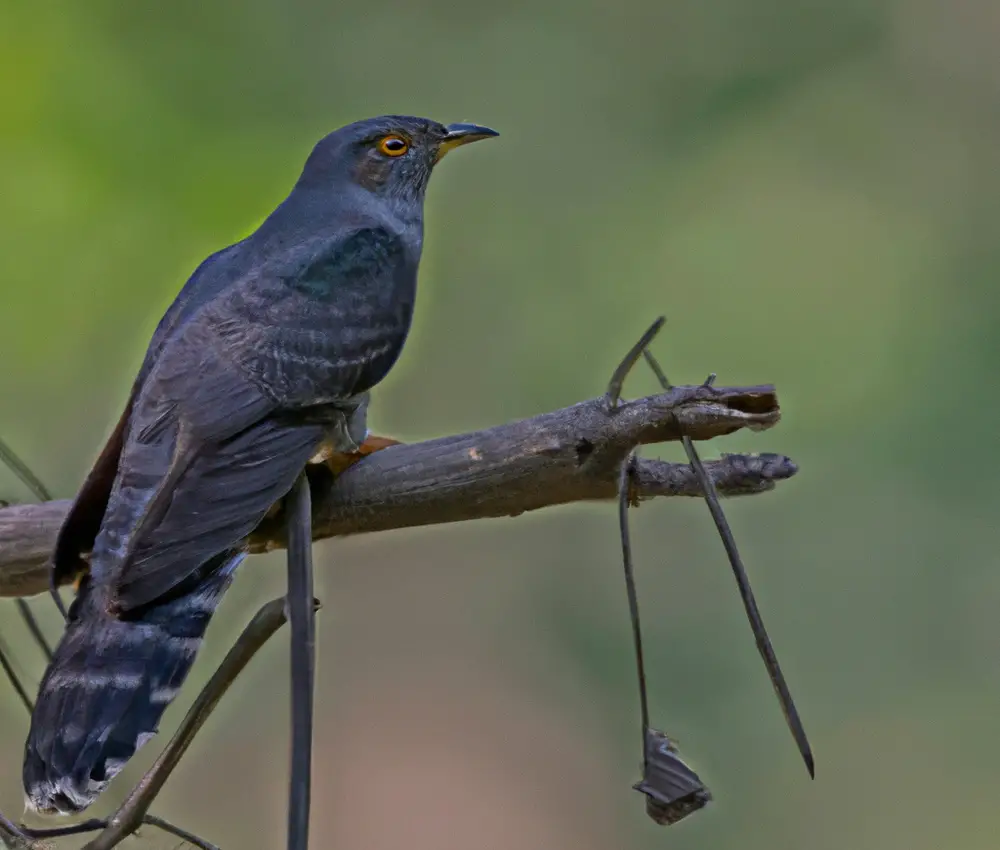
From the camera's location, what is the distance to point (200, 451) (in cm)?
132

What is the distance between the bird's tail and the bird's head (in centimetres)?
84

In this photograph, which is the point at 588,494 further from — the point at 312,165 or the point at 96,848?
the point at 312,165

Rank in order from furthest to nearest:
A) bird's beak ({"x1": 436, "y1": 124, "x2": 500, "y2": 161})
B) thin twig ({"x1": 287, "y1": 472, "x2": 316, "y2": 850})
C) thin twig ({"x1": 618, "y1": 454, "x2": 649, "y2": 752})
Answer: bird's beak ({"x1": 436, "y1": 124, "x2": 500, "y2": 161}), thin twig ({"x1": 618, "y1": 454, "x2": 649, "y2": 752}), thin twig ({"x1": 287, "y1": 472, "x2": 316, "y2": 850})

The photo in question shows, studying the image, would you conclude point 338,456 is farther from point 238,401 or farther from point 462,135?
point 462,135

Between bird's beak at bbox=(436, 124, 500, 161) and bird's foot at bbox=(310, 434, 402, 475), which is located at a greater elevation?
bird's beak at bbox=(436, 124, 500, 161)

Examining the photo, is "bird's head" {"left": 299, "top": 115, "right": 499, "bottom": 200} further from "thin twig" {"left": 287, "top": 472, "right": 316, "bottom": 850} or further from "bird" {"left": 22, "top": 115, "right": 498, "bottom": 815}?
"thin twig" {"left": 287, "top": 472, "right": 316, "bottom": 850}

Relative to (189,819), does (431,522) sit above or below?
above

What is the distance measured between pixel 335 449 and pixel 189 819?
47cm

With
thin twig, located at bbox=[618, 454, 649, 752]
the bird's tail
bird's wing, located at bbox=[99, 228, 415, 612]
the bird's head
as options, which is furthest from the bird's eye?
thin twig, located at bbox=[618, 454, 649, 752]

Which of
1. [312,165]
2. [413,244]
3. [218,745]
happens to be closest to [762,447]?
[413,244]

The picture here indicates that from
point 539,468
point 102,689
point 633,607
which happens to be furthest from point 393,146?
point 633,607

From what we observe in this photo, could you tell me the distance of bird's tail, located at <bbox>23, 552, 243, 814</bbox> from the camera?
1.12 m

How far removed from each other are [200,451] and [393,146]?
0.81 metres

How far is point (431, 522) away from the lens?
1311 mm
